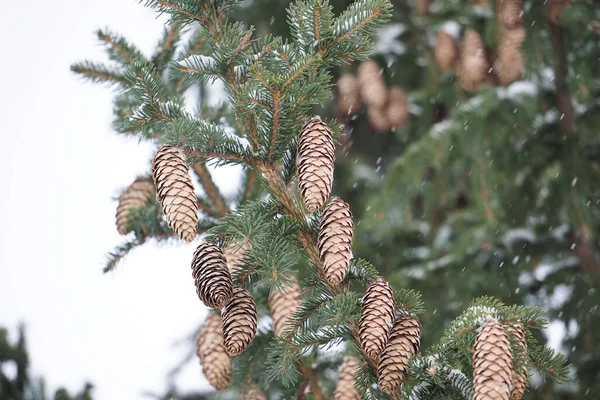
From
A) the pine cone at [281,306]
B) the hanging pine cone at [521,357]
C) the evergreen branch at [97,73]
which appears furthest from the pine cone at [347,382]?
the evergreen branch at [97,73]

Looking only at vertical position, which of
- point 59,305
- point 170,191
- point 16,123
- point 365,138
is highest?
point 16,123

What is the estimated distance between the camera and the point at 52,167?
33125 mm

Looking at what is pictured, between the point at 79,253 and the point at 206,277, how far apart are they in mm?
25880

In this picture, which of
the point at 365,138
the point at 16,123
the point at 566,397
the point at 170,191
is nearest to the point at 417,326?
the point at 170,191

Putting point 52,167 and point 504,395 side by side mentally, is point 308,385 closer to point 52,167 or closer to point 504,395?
point 504,395

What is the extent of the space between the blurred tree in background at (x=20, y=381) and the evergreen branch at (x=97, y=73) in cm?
107

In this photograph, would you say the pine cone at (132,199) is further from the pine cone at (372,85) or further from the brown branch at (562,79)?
the pine cone at (372,85)

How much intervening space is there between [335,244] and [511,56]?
293 cm

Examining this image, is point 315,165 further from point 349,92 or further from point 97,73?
point 349,92

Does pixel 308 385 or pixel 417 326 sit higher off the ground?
pixel 308 385

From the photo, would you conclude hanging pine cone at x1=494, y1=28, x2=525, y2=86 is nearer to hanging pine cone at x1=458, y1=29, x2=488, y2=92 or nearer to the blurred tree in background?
hanging pine cone at x1=458, y1=29, x2=488, y2=92

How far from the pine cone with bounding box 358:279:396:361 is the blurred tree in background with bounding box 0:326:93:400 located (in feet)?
4.91

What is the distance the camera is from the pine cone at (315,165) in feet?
4.53

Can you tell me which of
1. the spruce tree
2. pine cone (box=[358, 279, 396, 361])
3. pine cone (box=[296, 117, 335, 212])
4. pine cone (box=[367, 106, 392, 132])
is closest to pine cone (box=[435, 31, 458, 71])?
pine cone (box=[367, 106, 392, 132])
